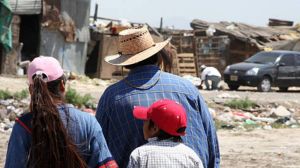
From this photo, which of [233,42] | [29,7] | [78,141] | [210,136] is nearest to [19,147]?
[78,141]

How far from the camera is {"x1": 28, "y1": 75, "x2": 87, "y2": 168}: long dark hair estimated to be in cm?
374

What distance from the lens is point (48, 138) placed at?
12.3 ft

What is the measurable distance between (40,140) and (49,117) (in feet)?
0.41

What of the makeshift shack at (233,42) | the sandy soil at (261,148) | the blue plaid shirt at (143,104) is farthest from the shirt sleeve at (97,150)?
the makeshift shack at (233,42)

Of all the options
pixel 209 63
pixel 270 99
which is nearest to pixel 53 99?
pixel 270 99

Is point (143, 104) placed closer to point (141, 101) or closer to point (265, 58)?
point (141, 101)

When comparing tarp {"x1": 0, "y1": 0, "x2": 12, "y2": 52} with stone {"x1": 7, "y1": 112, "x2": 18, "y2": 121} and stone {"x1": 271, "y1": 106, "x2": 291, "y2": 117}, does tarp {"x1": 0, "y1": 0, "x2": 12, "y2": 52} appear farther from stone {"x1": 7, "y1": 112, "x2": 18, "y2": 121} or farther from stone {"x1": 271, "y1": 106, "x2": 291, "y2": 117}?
stone {"x1": 271, "y1": 106, "x2": 291, "y2": 117}

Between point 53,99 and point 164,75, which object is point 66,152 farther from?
point 164,75

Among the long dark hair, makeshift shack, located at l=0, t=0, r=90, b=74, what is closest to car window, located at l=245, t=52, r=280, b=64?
makeshift shack, located at l=0, t=0, r=90, b=74

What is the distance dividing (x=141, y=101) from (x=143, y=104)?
2 centimetres

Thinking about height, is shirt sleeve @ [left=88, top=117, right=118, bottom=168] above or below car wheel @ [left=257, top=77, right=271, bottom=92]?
above

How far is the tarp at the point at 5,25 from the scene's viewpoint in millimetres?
24594

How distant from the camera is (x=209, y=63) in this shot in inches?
1357

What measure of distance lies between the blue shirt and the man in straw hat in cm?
45
